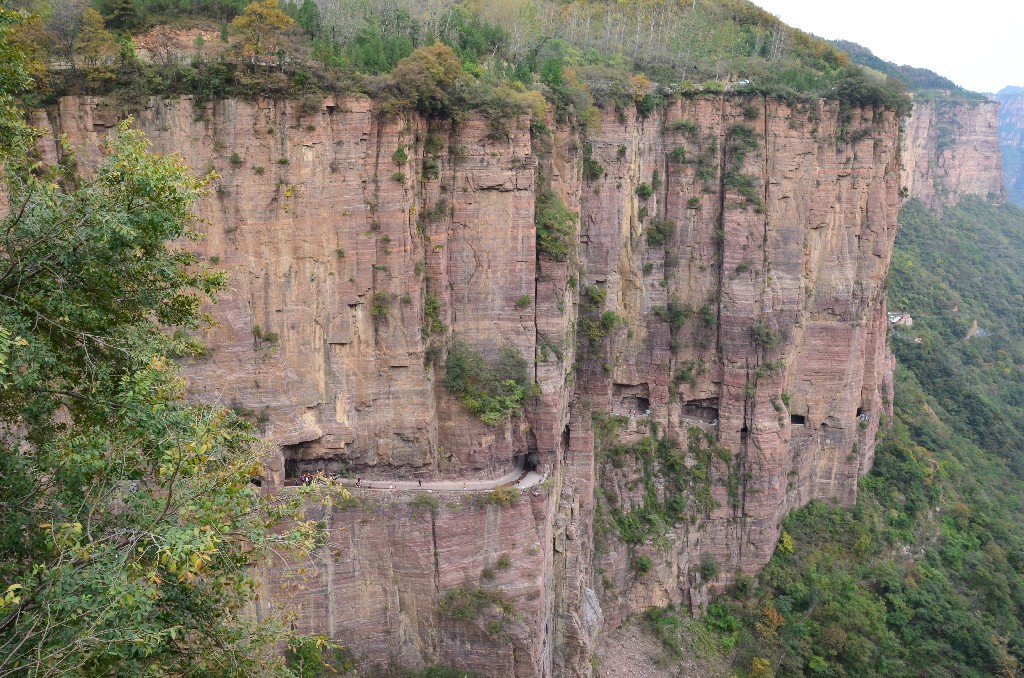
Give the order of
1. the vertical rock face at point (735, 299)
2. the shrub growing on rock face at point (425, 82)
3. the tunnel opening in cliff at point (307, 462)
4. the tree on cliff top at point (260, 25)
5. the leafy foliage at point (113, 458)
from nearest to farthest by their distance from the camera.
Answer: the leafy foliage at point (113, 458)
the tree on cliff top at point (260, 25)
the shrub growing on rock face at point (425, 82)
the tunnel opening in cliff at point (307, 462)
the vertical rock face at point (735, 299)

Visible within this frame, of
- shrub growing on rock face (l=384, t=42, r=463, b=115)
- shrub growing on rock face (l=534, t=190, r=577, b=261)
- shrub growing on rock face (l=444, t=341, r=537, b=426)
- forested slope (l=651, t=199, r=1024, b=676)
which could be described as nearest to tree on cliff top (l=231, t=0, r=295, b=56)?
shrub growing on rock face (l=384, t=42, r=463, b=115)

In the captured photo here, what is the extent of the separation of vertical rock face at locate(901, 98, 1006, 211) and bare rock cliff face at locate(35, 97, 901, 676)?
175ft

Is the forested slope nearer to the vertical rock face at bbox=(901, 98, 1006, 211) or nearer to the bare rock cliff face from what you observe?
the bare rock cliff face

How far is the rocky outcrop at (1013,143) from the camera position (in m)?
118


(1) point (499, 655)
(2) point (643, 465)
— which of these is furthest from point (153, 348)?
(2) point (643, 465)

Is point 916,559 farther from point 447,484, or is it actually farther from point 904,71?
point 904,71

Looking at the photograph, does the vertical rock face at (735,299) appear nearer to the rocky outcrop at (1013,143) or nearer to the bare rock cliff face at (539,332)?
the bare rock cliff face at (539,332)

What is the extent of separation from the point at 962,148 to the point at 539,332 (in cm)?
7599

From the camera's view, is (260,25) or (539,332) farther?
(539,332)

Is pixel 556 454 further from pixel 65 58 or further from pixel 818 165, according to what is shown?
pixel 65 58

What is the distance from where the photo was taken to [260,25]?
2123cm

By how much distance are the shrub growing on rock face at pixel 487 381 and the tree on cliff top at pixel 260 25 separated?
35.3ft

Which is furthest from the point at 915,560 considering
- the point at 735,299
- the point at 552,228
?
the point at 552,228

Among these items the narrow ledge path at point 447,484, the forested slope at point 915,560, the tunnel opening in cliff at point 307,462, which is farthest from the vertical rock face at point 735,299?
the tunnel opening in cliff at point 307,462
